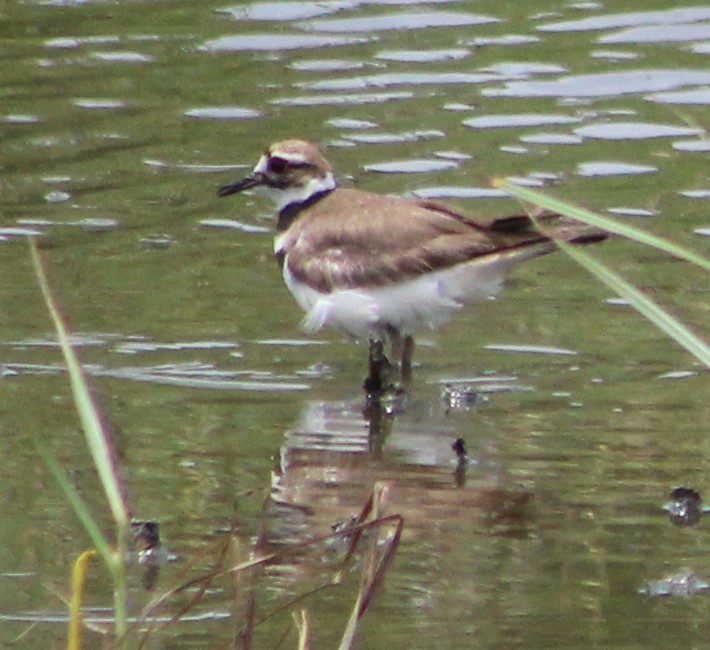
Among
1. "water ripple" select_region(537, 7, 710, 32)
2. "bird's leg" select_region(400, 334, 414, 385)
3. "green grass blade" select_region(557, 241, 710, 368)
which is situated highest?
"green grass blade" select_region(557, 241, 710, 368)

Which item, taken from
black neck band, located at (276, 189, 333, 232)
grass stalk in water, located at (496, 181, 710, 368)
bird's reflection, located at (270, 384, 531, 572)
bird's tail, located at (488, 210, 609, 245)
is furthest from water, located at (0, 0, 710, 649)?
grass stalk in water, located at (496, 181, 710, 368)

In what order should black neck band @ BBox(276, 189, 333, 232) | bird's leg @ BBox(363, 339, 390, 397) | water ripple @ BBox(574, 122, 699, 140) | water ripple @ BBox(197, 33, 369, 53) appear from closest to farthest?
bird's leg @ BBox(363, 339, 390, 397)
black neck band @ BBox(276, 189, 333, 232)
water ripple @ BBox(574, 122, 699, 140)
water ripple @ BBox(197, 33, 369, 53)

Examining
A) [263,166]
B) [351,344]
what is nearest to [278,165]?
[263,166]

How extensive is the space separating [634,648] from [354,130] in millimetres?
6483

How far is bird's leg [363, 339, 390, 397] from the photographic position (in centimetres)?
766

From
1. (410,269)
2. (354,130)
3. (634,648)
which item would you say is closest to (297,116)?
(354,130)

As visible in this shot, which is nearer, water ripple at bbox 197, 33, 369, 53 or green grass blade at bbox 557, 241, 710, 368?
green grass blade at bbox 557, 241, 710, 368

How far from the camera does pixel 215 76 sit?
1226 centimetres

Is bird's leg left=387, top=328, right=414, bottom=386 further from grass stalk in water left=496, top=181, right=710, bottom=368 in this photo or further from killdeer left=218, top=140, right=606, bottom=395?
grass stalk in water left=496, top=181, right=710, bottom=368

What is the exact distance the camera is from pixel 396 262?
25.2 ft

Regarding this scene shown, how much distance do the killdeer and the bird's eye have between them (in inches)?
16.2

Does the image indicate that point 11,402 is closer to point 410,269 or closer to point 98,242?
point 410,269

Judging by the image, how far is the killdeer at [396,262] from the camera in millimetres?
7523

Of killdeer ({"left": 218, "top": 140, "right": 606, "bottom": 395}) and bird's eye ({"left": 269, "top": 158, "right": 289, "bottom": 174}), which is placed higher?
bird's eye ({"left": 269, "top": 158, "right": 289, "bottom": 174})
